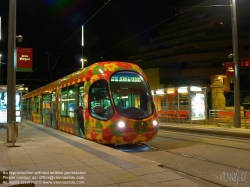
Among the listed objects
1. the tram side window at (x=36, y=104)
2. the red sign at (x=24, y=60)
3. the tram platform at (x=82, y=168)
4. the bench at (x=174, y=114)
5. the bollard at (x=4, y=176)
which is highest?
the red sign at (x=24, y=60)

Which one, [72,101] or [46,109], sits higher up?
[72,101]

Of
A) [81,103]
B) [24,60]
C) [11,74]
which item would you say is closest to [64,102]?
[81,103]

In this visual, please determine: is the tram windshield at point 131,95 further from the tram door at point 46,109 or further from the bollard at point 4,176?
the tram door at point 46,109

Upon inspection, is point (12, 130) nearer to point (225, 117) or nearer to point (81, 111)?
point (81, 111)

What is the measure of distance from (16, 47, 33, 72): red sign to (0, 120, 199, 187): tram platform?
367cm

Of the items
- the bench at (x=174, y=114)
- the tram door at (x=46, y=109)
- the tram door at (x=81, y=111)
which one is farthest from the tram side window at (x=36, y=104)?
the tram door at (x=81, y=111)

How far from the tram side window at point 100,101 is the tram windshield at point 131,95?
0.27 metres

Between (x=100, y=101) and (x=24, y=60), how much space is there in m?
3.85

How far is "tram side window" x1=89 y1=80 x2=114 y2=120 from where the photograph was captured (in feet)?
35.2

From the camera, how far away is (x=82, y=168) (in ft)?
22.5

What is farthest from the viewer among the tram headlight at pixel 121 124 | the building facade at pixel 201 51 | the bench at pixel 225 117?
the building facade at pixel 201 51

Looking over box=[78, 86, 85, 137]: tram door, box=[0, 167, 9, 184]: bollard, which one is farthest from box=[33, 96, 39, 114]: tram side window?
box=[0, 167, 9, 184]: bollard

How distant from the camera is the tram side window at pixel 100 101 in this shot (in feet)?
35.2

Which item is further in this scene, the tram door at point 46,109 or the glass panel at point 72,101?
the tram door at point 46,109
